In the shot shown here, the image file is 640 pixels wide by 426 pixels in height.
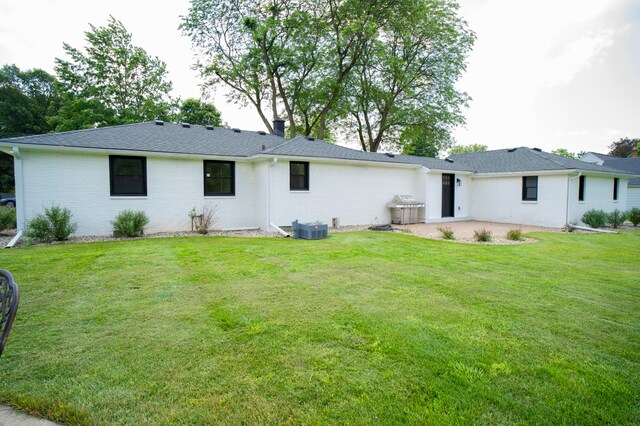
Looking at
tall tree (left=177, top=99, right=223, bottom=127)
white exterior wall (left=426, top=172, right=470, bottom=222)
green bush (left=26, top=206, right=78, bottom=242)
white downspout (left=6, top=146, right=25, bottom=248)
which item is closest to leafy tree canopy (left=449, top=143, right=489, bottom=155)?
white exterior wall (left=426, top=172, right=470, bottom=222)

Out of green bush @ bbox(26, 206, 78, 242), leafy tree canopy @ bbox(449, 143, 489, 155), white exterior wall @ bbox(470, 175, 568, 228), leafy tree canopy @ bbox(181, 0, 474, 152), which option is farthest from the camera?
leafy tree canopy @ bbox(449, 143, 489, 155)

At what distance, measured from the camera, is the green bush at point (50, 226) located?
922 cm

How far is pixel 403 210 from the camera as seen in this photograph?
15.4 metres

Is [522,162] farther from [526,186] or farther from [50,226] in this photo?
[50,226]

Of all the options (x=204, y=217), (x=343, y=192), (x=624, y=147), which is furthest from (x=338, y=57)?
(x=624, y=147)

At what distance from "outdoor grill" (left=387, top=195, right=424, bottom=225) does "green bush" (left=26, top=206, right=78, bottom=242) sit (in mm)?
12023

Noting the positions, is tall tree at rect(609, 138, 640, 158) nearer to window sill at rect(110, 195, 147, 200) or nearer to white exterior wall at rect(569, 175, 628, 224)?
white exterior wall at rect(569, 175, 628, 224)

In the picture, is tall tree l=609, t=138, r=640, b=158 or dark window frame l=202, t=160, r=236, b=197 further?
tall tree l=609, t=138, r=640, b=158

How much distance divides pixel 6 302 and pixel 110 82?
30953mm

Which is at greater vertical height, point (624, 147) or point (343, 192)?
point (624, 147)

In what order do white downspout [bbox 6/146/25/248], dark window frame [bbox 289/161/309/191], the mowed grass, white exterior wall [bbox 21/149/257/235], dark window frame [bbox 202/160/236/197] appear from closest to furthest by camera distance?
the mowed grass → white downspout [bbox 6/146/25/248] → white exterior wall [bbox 21/149/257/235] → dark window frame [bbox 202/160/236/197] → dark window frame [bbox 289/161/309/191]

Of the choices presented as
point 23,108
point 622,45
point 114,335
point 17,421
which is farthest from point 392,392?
point 23,108

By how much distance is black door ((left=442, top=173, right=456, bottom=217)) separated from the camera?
1739 cm

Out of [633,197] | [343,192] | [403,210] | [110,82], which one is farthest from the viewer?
[110,82]
